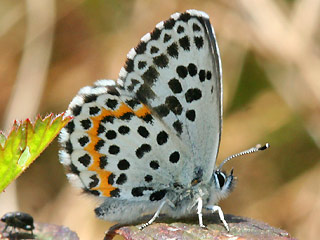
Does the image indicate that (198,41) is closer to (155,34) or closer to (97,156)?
(155,34)

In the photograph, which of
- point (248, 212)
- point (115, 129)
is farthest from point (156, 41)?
point (248, 212)

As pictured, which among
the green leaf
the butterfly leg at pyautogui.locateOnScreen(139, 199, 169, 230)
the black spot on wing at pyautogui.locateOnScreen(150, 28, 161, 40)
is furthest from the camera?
the black spot on wing at pyautogui.locateOnScreen(150, 28, 161, 40)

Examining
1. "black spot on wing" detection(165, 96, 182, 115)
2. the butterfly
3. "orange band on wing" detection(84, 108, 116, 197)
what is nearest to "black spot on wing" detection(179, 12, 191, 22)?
the butterfly

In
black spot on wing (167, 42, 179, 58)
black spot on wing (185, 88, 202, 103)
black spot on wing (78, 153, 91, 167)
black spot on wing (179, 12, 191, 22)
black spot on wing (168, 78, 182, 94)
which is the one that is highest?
black spot on wing (179, 12, 191, 22)

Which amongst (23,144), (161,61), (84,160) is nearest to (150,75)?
(161,61)

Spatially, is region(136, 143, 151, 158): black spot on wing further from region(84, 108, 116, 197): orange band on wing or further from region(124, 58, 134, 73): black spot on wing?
region(124, 58, 134, 73): black spot on wing

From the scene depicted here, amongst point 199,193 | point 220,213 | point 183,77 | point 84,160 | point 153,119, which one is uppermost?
point 183,77

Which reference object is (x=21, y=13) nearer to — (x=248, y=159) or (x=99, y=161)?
(x=248, y=159)

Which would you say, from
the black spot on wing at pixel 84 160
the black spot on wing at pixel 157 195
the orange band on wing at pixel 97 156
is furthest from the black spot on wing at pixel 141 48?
the black spot on wing at pixel 157 195
